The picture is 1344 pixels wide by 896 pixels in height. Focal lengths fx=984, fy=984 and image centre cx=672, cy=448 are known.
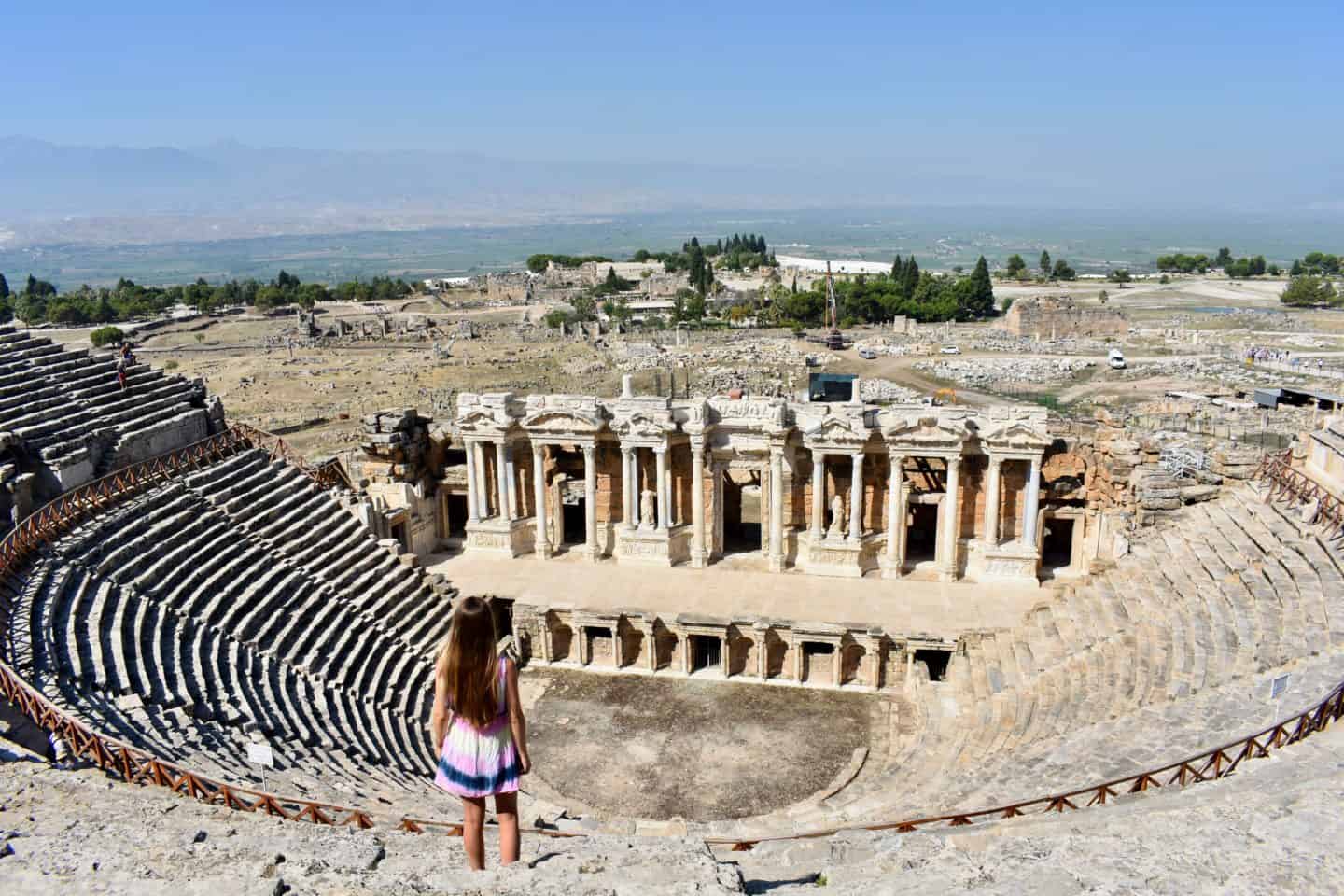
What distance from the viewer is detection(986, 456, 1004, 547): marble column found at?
27.3m

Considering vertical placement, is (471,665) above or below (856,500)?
above

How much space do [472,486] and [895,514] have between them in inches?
508

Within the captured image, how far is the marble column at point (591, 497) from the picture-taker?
1158 inches

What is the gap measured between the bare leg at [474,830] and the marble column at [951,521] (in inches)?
810

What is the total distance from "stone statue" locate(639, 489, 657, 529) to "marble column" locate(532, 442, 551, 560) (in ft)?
9.91

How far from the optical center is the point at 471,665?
807cm

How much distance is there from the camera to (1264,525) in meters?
22.0

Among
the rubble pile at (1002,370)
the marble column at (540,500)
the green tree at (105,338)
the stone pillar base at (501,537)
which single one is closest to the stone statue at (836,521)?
the marble column at (540,500)

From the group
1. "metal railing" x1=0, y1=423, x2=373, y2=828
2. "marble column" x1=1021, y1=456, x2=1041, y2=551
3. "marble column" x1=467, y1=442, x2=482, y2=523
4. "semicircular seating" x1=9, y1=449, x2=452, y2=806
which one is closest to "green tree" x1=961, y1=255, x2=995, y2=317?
"marble column" x1=1021, y1=456, x2=1041, y2=551

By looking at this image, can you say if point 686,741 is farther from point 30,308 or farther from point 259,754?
point 30,308

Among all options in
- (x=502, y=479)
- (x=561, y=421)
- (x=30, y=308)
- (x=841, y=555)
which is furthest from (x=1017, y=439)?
(x=30, y=308)

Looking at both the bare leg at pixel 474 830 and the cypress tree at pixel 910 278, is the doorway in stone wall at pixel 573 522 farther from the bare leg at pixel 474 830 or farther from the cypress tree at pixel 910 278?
the cypress tree at pixel 910 278

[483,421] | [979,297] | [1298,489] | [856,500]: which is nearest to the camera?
[1298,489]

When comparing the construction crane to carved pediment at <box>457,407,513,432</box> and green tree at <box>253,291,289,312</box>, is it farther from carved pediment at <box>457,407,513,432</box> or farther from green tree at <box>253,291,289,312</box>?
green tree at <box>253,291,289,312</box>
